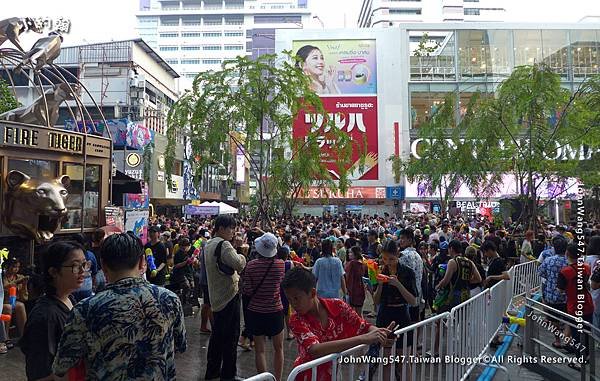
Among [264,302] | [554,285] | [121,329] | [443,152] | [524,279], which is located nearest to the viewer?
[121,329]

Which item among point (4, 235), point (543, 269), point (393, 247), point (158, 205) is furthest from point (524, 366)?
point (158, 205)

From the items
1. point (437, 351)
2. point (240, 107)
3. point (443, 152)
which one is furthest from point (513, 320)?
point (443, 152)

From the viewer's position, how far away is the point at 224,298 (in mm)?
5309

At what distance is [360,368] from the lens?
311 cm

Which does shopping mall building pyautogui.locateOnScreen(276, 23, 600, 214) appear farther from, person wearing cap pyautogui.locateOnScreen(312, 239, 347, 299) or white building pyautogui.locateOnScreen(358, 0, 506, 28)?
white building pyautogui.locateOnScreen(358, 0, 506, 28)

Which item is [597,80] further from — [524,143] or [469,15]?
[469,15]

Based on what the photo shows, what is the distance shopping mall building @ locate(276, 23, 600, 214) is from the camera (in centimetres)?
4028

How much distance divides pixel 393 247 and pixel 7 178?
18.4 ft

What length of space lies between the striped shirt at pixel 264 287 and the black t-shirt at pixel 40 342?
2.73 m

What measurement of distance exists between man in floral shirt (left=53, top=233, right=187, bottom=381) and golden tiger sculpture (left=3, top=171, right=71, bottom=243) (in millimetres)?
5140

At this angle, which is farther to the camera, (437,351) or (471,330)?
(471,330)

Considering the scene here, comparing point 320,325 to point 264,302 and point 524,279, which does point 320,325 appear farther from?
point 524,279

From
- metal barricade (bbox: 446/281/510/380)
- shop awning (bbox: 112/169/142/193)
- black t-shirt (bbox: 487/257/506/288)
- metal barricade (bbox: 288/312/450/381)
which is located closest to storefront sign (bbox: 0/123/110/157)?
shop awning (bbox: 112/169/142/193)

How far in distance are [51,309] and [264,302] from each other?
2.76m
